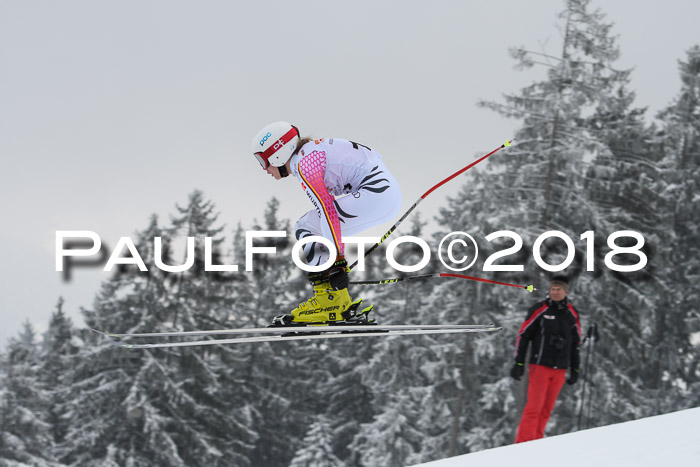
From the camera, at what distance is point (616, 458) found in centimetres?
379

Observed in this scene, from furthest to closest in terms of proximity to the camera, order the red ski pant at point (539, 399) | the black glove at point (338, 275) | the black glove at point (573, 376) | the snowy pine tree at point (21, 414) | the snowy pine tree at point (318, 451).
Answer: the snowy pine tree at point (318, 451), the snowy pine tree at point (21, 414), the black glove at point (573, 376), the red ski pant at point (539, 399), the black glove at point (338, 275)

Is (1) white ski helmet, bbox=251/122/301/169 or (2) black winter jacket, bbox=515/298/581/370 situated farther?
(2) black winter jacket, bbox=515/298/581/370

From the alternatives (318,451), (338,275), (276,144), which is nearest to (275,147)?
(276,144)

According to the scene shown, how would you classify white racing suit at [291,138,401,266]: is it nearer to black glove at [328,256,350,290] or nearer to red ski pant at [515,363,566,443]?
black glove at [328,256,350,290]

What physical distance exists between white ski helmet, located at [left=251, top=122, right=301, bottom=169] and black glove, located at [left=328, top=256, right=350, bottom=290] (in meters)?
0.85

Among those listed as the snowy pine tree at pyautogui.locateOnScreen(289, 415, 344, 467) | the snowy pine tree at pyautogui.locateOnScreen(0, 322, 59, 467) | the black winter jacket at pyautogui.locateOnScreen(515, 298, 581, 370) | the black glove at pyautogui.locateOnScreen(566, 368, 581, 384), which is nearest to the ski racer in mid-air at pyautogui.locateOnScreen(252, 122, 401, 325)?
the black winter jacket at pyautogui.locateOnScreen(515, 298, 581, 370)

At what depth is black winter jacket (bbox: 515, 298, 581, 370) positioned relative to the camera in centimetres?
633

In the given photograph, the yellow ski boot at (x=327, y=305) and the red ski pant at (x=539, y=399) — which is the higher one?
the yellow ski boot at (x=327, y=305)

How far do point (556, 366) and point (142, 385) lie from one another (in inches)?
735

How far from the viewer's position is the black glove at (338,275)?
5137mm

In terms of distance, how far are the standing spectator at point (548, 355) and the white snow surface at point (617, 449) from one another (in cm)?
161

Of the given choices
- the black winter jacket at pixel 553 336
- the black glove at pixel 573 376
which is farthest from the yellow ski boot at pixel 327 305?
the black glove at pixel 573 376

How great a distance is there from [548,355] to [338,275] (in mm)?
2403

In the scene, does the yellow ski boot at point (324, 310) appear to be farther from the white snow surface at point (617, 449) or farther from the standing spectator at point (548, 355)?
the standing spectator at point (548, 355)
